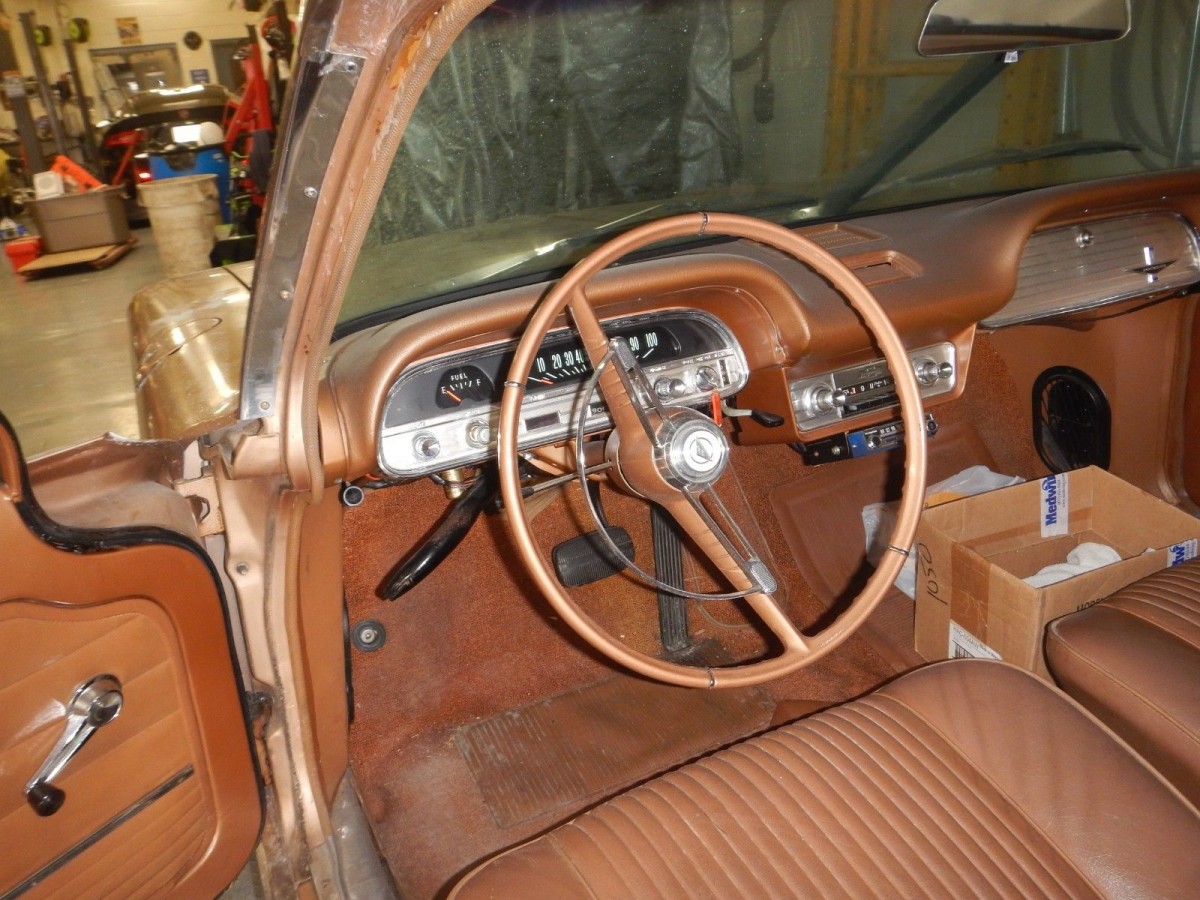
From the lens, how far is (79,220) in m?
8.20

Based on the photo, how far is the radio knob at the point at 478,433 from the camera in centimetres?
154

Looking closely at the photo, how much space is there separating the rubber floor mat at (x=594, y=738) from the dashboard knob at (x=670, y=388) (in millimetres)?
859

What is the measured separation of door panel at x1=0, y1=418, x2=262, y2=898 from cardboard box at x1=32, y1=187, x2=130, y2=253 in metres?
8.30

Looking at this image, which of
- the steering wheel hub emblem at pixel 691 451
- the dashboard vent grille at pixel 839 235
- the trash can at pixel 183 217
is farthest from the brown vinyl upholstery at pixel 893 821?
Result: the trash can at pixel 183 217

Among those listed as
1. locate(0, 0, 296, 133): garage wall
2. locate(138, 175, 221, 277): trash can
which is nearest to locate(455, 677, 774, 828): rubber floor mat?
locate(138, 175, 221, 277): trash can

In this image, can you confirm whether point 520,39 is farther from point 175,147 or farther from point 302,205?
point 175,147

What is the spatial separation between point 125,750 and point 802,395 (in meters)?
1.36

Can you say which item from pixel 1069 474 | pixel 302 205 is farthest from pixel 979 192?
pixel 302 205

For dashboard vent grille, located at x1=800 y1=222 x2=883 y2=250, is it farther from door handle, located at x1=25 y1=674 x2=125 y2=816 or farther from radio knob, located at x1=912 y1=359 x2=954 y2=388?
door handle, located at x1=25 y1=674 x2=125 y2=816

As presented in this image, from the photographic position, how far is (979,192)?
227cm

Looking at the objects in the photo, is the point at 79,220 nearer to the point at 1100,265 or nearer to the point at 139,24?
the point at 139,24

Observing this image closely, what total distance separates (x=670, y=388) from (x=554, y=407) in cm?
23

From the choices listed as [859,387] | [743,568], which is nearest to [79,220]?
[859,387]

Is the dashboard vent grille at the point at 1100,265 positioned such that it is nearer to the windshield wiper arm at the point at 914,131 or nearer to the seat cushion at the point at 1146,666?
the windshield wiper arm at the point at 914,131
